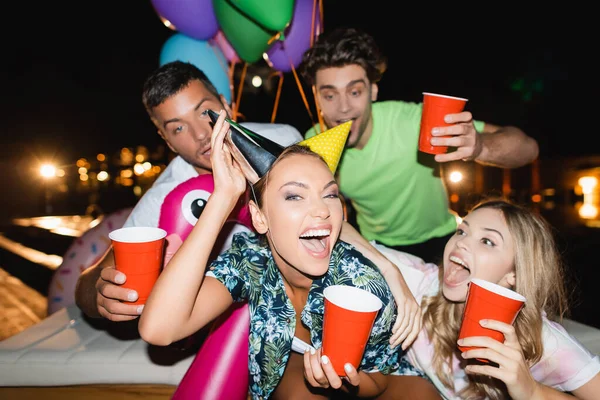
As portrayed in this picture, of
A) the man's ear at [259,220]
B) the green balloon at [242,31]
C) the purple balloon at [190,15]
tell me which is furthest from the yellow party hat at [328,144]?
the purple balloon at [190,15]

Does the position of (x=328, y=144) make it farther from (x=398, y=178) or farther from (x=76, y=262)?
(x=76, y=262)

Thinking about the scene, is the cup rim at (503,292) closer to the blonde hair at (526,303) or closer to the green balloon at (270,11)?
the blonde hair at (526,303)

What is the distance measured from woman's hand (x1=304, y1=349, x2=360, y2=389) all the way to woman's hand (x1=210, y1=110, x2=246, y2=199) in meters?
0.72

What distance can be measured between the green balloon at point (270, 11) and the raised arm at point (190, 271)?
3.70ft

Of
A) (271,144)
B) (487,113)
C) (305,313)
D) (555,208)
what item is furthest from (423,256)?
(487,113)

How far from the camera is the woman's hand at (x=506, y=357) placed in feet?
4.60

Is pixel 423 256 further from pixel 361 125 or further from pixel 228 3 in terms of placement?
pixel 228 3

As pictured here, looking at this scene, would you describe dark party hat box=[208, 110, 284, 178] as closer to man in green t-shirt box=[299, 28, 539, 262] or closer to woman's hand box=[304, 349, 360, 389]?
woman's hand box=[304, 349, 360, 389]

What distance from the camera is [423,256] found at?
3174 mm

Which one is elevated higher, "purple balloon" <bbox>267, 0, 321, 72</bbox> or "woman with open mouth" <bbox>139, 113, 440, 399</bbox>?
"purple balloon" <bbox>267, 0, 321, 72</bbox>

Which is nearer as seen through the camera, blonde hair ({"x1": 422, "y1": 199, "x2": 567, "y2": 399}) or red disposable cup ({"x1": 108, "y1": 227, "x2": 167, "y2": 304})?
red disposable cup ({"x1": 108, "y1": 227, "x2": 167, "y2": 304})

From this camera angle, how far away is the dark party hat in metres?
1.68

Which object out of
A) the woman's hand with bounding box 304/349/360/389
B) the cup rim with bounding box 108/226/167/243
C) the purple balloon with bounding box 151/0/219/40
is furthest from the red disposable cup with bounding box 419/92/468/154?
the purple balloon with bounding box 151/0/219/40

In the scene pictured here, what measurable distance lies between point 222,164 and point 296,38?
196 centimetres
